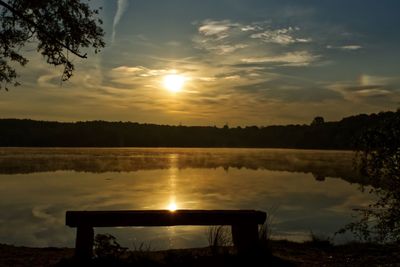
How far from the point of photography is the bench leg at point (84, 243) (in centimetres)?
803

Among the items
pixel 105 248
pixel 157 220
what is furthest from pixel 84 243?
pixel 157 220

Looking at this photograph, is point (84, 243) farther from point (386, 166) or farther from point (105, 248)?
point (386, 166)

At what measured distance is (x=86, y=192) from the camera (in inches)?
1035

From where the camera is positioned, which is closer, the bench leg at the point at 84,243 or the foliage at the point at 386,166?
the bench leg at the point at 84,243

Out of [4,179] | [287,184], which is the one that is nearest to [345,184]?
[287,184]

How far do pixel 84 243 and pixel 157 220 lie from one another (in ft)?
4.10

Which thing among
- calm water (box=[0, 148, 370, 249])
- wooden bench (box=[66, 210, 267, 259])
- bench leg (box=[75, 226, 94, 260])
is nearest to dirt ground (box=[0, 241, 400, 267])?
bench leg (box=[75, 226, 94, 260])

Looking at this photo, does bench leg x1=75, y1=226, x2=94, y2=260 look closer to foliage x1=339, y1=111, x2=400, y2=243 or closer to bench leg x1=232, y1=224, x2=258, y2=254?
bench leg x1=232, y1=224, x2=258, y2=254

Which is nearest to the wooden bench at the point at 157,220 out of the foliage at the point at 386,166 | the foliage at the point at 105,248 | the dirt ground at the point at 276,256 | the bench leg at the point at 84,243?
the bench leg at the point at 84,243

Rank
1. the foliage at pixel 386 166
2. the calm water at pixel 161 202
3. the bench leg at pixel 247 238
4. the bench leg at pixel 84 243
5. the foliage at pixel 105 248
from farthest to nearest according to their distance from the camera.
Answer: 1. the calm water at pixel 161 202
2. the foliage at pixel 386 166
3. the bench leg at pixel 247 238
4. the foliage at pixel 105 248
5. the bench leg at pixel 84 243

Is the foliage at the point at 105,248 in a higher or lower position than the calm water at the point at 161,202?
higher

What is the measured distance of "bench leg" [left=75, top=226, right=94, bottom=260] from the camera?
8.03 meters

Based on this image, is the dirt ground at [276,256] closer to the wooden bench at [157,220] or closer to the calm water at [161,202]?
the wooden bench at [157,220]

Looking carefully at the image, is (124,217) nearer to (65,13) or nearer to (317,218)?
(65,13)
